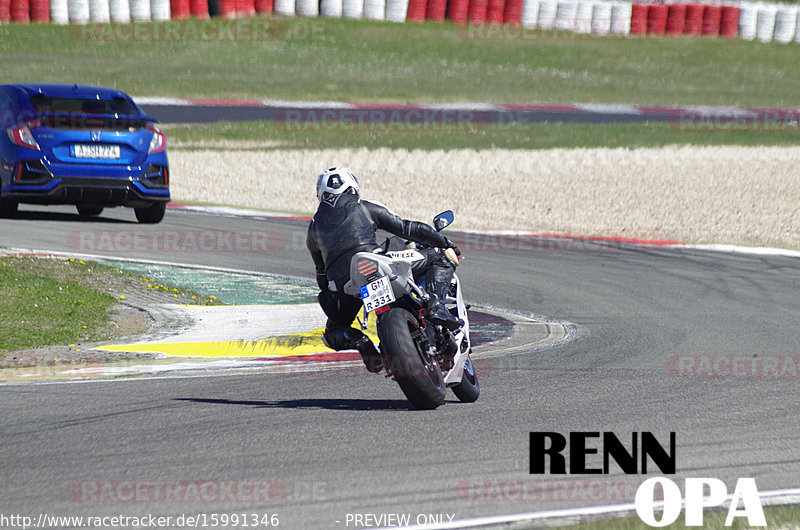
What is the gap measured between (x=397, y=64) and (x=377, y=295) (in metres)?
34.3

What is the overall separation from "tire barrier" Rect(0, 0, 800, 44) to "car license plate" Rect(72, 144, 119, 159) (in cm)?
2715

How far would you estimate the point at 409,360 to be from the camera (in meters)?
6.83

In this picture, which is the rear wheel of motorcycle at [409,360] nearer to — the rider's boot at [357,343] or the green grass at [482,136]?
the rider's boot at [357,343]

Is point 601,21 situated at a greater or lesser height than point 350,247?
lesser

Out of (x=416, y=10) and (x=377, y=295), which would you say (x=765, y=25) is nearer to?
(x=416, y=10)

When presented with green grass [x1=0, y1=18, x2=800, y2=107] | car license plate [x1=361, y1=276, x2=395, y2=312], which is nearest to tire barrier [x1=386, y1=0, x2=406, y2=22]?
green grass [x1=0, y1=18, x2=800, y2=107]

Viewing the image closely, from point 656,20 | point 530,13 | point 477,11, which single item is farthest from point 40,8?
point 656,20

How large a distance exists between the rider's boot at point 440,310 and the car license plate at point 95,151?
7.85m

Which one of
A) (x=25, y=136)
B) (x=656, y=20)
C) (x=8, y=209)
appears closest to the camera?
(x=25, y=136)

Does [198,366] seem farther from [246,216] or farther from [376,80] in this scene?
[376,80]

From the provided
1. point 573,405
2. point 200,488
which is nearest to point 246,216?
point 573,405

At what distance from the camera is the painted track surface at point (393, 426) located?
535 cm

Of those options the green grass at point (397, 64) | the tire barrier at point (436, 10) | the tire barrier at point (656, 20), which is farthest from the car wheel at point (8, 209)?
the tire barrier at point (656, 20)

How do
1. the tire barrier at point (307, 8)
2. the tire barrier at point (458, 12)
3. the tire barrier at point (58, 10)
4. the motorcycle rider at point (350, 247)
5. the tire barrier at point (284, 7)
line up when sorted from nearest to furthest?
the motorcycle rider at point (350, 247), the tire barrier at point (58, 10), the tire barrier at point (284, 7), the tire barrier at point (307, 8), the tire barrier at point (458, 12)
